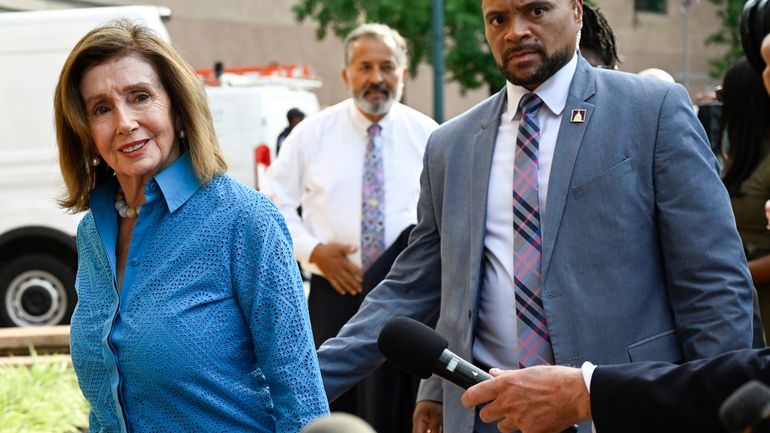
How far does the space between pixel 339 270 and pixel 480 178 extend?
265 cm

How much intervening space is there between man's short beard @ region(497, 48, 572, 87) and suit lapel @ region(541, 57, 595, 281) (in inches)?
2.8

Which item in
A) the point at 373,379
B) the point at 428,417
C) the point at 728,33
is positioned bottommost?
the point at 728,33

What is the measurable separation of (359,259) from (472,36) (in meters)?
21.5

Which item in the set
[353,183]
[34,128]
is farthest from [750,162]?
[34,128]

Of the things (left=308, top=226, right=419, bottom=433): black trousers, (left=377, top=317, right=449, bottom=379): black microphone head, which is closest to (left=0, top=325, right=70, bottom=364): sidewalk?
(left=308, top=226, right=419, bottom=433): black trousers

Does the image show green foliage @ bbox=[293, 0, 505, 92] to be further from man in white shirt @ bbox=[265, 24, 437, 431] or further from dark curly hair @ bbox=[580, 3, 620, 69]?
dark curly hair @ bbox=[580, 3, 620, 69]

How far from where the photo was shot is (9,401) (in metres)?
6.45

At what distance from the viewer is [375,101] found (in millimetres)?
6672

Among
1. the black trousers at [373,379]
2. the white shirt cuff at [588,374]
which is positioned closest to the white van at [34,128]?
the black trousers at [373,379]

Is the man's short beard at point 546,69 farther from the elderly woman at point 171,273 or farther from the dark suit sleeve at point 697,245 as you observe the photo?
the elderly woman at point 171,273

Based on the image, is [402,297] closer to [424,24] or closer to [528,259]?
[528,259]

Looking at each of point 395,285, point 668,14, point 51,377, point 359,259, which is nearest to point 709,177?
point 395,285

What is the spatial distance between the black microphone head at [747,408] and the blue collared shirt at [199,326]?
165cm

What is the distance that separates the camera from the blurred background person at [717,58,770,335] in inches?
217
